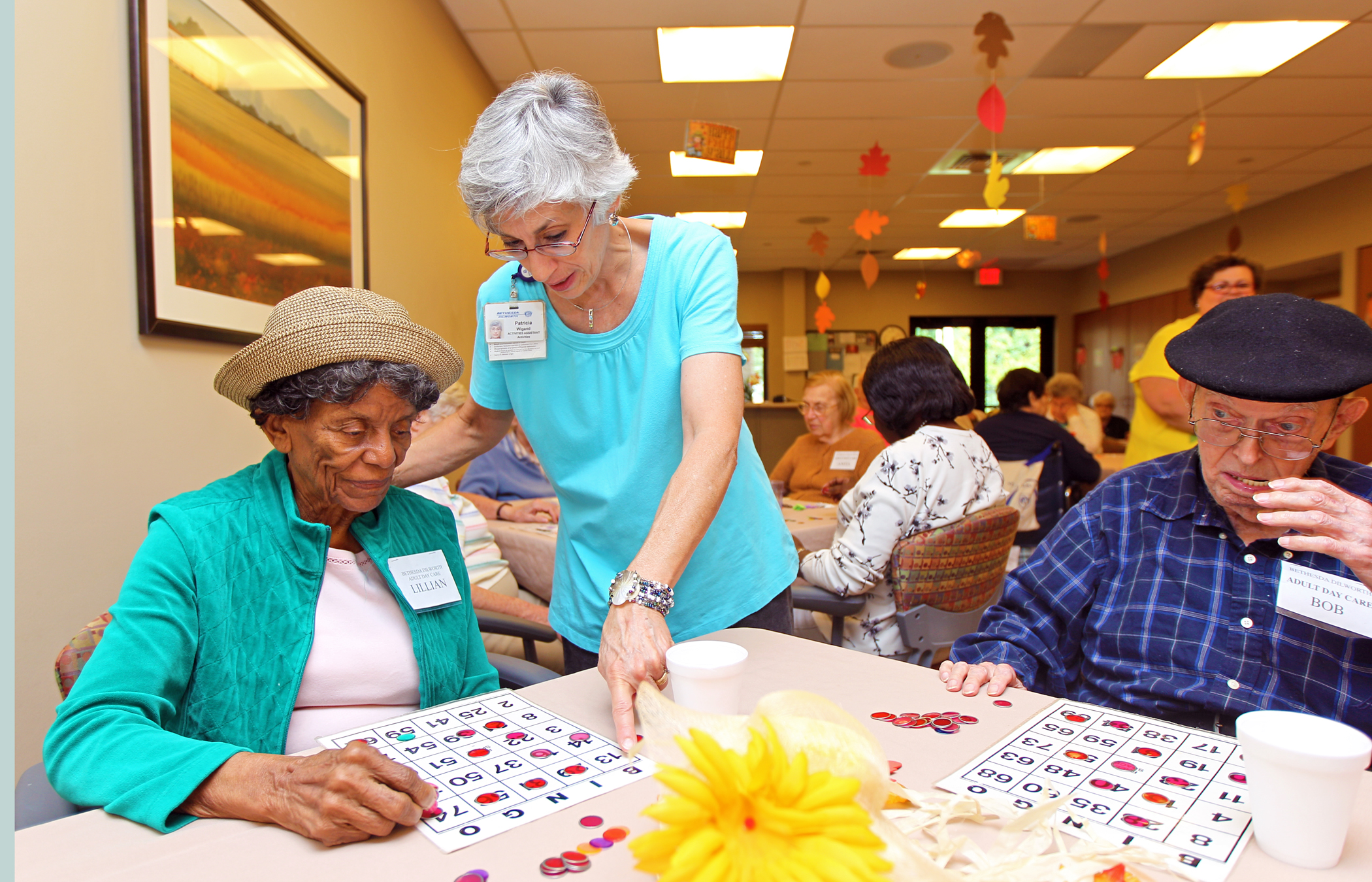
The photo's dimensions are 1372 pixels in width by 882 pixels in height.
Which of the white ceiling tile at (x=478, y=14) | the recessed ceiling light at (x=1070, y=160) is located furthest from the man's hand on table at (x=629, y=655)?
the recessed ceiling light at (x=1070, y=160)

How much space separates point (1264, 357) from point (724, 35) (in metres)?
3.84

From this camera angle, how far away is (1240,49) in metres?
4.56

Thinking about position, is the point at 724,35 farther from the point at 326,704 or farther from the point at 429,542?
the point at 326,704

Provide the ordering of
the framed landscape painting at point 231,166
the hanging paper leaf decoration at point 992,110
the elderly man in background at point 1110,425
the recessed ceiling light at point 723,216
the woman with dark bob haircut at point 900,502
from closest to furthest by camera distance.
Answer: the framed landscape painting at point 231,166 < the woman with dark bob haircut at point 900,502 < the hanging paper leaf decoration at point 992,110 < the elderly man in background at point 1110,425 < the recessed ceiling light at point 723,216

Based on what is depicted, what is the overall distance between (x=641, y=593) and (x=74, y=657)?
84 centimetres

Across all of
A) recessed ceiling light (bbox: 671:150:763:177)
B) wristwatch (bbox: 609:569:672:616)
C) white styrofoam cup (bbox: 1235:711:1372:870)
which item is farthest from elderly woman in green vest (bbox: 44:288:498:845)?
recessed ceiling light (bbox: 671:150:763:177)

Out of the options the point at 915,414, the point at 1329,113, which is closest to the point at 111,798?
the point at 915,414

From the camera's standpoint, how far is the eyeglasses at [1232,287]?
10.8 feet

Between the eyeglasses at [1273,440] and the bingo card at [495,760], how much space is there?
106 centimetres

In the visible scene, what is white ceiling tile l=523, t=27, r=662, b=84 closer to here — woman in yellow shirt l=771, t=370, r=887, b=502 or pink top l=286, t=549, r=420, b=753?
woman in yellow shirt l=771, t=370, r=887, b=502

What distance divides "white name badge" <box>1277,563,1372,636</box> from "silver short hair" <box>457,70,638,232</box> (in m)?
1.15

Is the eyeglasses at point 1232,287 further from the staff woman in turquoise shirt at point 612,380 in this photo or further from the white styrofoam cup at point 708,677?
the white styrofoam cup at point 708,677

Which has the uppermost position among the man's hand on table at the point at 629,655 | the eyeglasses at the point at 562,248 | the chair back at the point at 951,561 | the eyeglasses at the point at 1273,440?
the eyeglasses at the point at 562,248

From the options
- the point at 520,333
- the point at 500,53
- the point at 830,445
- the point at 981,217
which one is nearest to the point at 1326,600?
the point at 520,333
